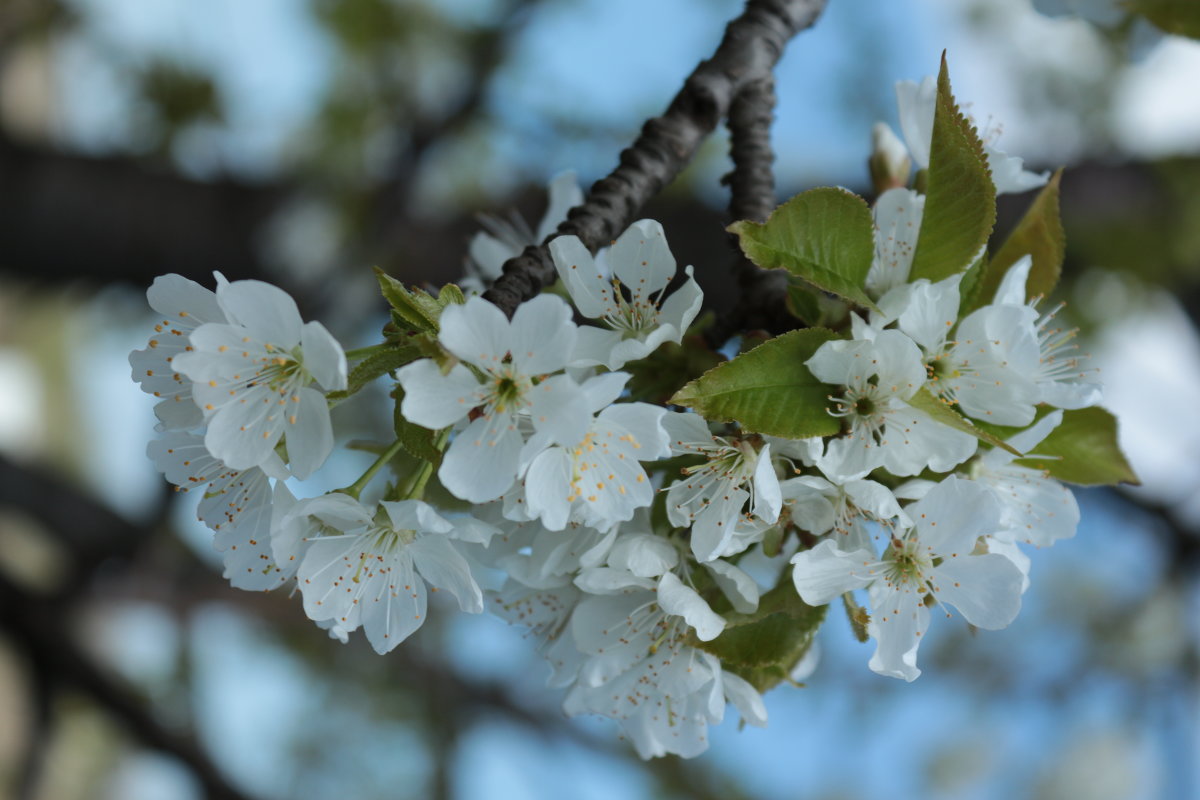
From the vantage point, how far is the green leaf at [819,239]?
489 mm

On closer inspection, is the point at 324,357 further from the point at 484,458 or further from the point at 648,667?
the point at 648,667

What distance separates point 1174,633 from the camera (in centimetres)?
228

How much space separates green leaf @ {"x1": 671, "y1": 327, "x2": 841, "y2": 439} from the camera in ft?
1.54

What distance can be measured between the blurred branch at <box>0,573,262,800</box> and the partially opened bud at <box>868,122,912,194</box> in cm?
179

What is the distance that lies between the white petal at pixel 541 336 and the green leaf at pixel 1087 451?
328mm

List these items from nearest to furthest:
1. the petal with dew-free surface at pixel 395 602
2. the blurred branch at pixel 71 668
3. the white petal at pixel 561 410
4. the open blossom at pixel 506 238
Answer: the white petal at pixel 561 410
the petal with dew-free surface at pixel 395 602
the open blossom at pixel 506 238
the blurred branch at pixel 71 668

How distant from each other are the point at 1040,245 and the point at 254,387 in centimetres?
50

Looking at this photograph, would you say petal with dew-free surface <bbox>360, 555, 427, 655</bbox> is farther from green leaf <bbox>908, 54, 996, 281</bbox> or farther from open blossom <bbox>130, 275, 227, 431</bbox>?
green leaf <bbox>908, 54, 996, 281</bbox>

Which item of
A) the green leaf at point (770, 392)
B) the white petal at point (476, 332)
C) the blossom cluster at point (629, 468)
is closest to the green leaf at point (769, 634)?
the blossom cluster at point (629, 468)

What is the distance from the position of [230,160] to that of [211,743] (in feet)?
4.73

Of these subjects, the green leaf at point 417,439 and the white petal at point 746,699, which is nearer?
the green leaf at point 417,439

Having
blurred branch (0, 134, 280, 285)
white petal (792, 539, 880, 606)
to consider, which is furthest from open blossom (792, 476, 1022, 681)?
blurred branch (0, 134, 280, 285)

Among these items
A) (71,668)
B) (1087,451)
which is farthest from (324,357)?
(71,668)

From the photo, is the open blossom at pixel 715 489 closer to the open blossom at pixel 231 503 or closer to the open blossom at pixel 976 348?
the open blossom at pixel 976 348
